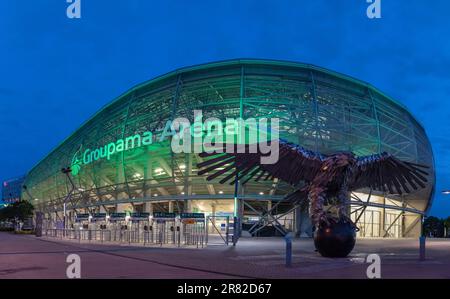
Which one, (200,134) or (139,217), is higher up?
(200,134)

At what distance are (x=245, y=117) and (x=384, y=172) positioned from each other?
2147cm

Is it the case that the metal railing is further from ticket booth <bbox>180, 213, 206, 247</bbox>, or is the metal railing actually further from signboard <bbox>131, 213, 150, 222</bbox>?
signboard <bbox>131, 213, 150, 222</bbox>

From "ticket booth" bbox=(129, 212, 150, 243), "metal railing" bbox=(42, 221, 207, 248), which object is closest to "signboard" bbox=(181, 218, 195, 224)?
"metal railing" bbox=(42, 221, 207, 248)

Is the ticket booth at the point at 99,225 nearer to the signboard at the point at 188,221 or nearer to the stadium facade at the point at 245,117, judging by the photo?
the signboard at the point at 188,221

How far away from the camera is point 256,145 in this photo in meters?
14.8

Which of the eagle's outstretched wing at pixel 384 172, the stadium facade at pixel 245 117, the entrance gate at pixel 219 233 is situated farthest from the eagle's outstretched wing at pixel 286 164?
the stadium facade at pixel 245 117

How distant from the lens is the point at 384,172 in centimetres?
1658

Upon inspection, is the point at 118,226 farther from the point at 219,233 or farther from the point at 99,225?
the point at 219,233

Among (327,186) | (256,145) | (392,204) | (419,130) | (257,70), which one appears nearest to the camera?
(256,145)

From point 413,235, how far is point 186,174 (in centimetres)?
3097

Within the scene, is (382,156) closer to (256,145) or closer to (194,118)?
(256,145)

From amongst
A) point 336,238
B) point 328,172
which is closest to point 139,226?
point 336,238

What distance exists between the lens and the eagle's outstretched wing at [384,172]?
16.2 m
